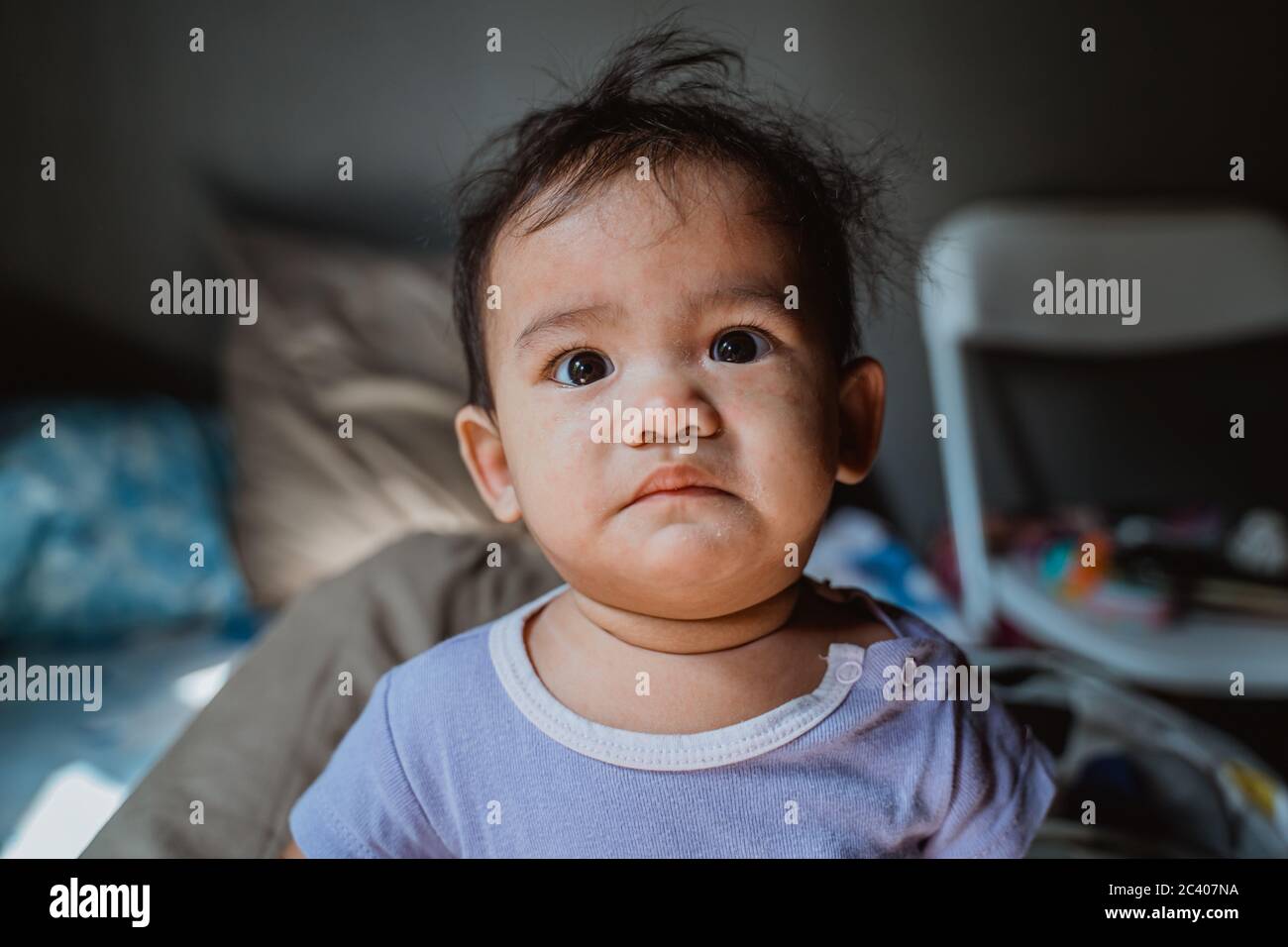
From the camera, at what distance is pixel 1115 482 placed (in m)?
1.27

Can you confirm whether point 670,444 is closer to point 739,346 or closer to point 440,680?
point 739,346

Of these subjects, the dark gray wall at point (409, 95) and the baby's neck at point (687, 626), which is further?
the dark gray wall at point (409, 95)

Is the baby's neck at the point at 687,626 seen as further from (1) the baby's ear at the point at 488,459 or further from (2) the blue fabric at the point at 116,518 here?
(2) the blue fabric at the point at 116,518

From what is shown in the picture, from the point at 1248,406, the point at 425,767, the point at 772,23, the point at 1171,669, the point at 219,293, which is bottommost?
the point at 1171,669

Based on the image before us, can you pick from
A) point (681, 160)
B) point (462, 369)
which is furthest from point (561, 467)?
point (462, 369)

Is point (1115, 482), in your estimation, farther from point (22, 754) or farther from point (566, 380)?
point (22, 754)

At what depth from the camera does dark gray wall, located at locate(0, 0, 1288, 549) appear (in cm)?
70

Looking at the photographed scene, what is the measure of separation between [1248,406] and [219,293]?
1217mm

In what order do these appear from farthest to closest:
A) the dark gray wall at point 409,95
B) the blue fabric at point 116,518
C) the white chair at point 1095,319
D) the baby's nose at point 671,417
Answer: the white chair at point 1095,319 < the blue fabric at point 116,518 < the dark gray wall at point 409,95 < the baby's nose at point 671,417

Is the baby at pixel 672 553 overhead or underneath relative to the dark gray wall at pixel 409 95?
underneath

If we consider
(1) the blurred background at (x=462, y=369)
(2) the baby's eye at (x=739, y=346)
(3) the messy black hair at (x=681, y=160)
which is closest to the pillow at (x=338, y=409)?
(1) the blurred background at (x=462, y=369)

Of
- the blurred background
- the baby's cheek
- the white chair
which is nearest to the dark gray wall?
the blurred background

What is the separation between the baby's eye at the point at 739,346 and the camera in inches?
20.8

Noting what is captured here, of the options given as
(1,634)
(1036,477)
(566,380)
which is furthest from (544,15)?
(1036,477)
